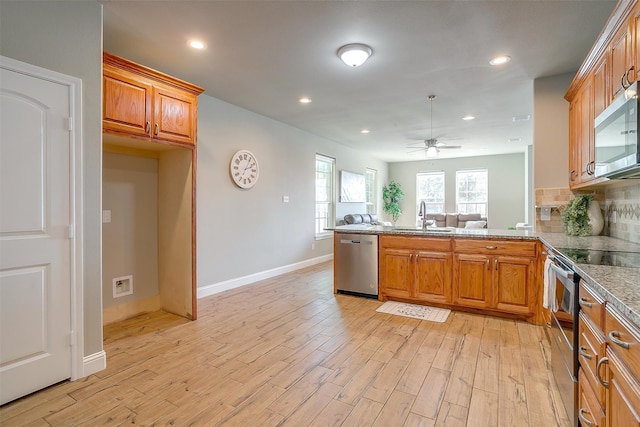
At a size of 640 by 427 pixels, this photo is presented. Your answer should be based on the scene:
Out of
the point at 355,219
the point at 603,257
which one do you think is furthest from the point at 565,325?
the point at 355,219

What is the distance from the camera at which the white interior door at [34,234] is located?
186cm

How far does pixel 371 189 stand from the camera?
9.23 metres

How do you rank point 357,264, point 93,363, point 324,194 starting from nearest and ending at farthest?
point 93,363
point 357,264
point 324,194

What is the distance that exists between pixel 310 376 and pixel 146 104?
103 inches

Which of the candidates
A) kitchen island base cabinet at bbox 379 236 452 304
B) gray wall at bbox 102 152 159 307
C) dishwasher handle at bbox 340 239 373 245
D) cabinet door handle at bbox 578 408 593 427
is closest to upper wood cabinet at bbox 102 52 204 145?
gray wall at bbox 102 152 159 307

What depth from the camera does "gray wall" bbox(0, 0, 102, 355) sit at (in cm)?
195

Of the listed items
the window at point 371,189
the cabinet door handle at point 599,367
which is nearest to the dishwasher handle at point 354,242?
the cabinet door handle at point 599,367

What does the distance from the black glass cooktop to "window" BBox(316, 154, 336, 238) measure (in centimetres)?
474

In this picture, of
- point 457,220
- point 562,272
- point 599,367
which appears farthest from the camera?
point 457,220

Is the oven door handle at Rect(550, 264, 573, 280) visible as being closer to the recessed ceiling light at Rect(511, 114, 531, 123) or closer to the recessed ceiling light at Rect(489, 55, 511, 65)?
the recessed ceiling light at Rect(489, 55, 511, 65)

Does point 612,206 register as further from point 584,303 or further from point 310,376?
point 310,376

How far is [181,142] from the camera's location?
121 inches

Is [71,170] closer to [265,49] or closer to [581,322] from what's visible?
[265,49]

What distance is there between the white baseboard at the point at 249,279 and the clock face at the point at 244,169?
1373 millimetres
